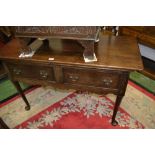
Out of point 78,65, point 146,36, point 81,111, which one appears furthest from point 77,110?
point 146,36

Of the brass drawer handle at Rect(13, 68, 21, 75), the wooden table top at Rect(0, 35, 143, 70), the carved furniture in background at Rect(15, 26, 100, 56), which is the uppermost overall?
the carved furniture in background at Rect(15, 26, 100, 56)

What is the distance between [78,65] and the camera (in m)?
1.21

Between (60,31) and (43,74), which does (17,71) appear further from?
(60,31)

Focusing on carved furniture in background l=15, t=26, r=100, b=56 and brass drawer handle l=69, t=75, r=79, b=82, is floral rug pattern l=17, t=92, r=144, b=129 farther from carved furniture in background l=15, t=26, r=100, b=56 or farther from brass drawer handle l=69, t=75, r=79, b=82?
carved furniture in background l=15, t=26, r=100, b=56

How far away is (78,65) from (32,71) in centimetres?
47

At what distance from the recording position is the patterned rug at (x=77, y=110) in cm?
173

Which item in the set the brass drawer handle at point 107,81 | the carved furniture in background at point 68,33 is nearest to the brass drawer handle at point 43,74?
the carved furniture in background at point 68,33

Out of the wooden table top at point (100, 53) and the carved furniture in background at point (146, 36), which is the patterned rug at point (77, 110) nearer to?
the carved furniture in background at point (146, 36)

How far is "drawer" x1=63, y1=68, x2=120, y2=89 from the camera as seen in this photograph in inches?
48.9

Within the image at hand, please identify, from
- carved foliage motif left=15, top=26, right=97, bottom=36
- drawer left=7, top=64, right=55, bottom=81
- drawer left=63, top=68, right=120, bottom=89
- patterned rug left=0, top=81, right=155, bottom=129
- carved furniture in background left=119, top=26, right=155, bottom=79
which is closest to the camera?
carved foliage motif left=15, top=26, right=97, bottom=36

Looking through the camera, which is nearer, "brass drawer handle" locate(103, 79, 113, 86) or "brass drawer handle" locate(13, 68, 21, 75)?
"brass drawer handle" locate(103, 79, 113, 86)

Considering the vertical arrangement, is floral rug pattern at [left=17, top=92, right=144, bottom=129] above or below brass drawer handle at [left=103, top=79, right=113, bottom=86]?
below

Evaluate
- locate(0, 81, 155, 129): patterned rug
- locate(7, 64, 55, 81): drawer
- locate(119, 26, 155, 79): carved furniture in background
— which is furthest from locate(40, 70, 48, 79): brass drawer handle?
locate(119, 26, 155, 79): carved furniture in background
